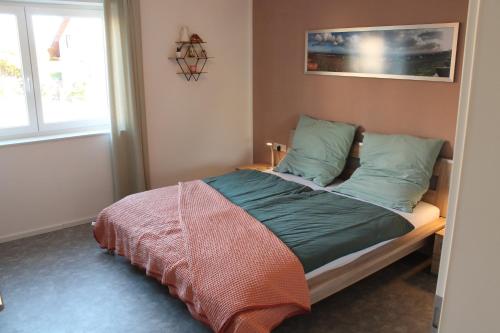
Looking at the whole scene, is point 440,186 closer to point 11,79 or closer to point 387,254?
point 387,254

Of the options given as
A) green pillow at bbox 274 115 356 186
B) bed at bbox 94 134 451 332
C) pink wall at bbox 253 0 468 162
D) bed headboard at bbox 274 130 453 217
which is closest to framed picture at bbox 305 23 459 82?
pink wall at bbox 253 0 468 162

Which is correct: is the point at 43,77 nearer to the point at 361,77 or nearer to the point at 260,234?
the point at 260,234

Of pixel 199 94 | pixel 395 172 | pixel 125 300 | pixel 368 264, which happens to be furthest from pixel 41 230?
pixel 395 172

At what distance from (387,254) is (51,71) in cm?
324

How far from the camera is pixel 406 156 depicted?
335cm

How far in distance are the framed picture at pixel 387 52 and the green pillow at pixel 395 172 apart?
53 cm

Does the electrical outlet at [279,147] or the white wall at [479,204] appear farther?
the electrical outlet at [279,147]

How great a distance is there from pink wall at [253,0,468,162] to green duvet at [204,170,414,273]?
2.73 ft

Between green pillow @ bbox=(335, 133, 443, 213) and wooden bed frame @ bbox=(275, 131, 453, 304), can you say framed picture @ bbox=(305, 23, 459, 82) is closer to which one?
green pillow @ bbox=(335, 133, 443, 213)

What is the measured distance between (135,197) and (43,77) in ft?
4.81

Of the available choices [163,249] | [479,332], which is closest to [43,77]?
[163,249]

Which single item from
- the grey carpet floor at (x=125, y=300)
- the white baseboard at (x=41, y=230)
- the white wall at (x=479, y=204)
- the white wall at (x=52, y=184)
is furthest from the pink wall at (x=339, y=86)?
the white wall at (x=479, y=204)

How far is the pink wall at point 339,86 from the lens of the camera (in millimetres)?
3295

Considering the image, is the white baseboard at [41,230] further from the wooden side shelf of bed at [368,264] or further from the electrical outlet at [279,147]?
the wooden side shelf of bed at [368,264]
